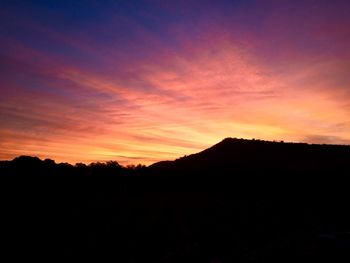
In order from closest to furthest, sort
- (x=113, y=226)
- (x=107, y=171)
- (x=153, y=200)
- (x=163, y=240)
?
(x=163, y=240)
(x=113, y=226)
(x=153, y=200)
(x=107, y=171)

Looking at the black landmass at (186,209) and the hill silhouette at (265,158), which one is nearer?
the black landmass at (186,209)

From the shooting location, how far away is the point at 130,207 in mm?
27969

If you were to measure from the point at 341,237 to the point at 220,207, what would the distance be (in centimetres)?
1467

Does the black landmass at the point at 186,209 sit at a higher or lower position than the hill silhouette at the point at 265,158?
lower

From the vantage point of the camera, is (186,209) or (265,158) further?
(265,158)

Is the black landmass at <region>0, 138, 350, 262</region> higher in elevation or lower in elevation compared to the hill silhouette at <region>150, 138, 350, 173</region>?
lower

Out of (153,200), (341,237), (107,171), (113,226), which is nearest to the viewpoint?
(341,237)

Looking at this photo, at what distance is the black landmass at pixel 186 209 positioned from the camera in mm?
17469

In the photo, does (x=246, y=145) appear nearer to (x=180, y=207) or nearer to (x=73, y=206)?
(x=180, y=207)

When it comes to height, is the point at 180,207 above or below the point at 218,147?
below

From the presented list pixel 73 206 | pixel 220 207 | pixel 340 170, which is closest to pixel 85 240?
pixel 73 206

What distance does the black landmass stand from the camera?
17.5 m

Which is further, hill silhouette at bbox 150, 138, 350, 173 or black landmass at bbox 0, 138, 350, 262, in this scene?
hill silhouette at bbox 150, 138, 350, 173

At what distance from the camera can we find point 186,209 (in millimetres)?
27500
